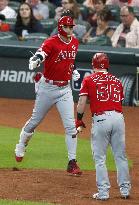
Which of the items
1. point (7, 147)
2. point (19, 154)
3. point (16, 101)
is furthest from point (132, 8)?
point (19, 154)

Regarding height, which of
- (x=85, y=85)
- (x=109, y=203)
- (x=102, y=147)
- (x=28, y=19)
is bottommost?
(x=109, y=203)

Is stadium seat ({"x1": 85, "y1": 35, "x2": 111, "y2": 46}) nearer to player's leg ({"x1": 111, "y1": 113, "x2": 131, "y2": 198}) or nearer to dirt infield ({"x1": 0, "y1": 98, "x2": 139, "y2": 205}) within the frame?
dirt infield ({"x1": 0, "y1": 98, "x2": 139, "y2": 205})

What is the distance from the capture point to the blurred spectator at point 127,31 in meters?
16.9

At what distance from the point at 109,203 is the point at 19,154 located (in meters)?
2.66

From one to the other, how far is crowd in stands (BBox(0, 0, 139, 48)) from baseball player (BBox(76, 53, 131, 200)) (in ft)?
24.3

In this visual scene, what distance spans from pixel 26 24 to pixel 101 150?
9413 mm

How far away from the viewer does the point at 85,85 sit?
30.3 feet

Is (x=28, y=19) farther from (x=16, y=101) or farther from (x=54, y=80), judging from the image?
(x=54, y=80)

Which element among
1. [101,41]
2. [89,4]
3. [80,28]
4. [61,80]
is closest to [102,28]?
[101,41]

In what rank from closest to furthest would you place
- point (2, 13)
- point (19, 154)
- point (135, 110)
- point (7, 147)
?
point (19, 154) → point (7, 147) → point (135, 110) → point (2, 13)

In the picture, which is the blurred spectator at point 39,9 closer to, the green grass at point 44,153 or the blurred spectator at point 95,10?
the blurred spectator at point 95,10

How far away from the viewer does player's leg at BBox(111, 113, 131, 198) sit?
9.23 meters

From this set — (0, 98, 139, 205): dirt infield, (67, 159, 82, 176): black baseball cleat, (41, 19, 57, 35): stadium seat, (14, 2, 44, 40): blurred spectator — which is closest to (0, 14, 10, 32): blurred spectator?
(14, 2, 44, 40): blurred spectator

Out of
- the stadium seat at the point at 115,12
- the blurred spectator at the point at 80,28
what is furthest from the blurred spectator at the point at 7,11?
the stadium seat at the point at 115,12
